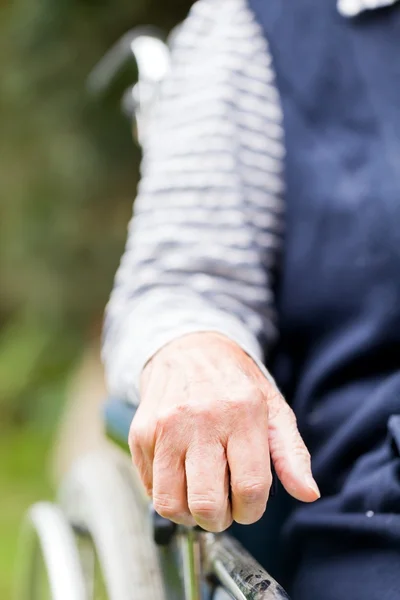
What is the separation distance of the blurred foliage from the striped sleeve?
153 cm

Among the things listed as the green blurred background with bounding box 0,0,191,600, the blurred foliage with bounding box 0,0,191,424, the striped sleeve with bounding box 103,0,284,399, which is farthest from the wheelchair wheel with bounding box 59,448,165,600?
the blurred foliage with bounding box 0,0,191,424

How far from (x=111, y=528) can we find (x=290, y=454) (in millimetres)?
237

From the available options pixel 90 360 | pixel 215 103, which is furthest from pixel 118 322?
pixel 90 360

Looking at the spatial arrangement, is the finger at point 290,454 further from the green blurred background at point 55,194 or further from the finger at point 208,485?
the green blurred background at point 55,194

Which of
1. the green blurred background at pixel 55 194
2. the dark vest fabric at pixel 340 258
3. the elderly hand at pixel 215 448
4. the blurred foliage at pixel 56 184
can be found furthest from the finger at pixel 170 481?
the blurred foliage at pixel 56 184

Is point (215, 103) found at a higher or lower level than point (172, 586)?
higher

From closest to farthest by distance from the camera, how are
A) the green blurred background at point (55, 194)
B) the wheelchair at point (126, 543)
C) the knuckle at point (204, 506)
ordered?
the knuckle at point (204, 506) → the wheelchair at point (126, 543) → the green blurred background at point (55, 194)

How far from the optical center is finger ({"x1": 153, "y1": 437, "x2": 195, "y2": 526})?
1.38ft

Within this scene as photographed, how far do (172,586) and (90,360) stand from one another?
5.73ft

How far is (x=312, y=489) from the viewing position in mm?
413

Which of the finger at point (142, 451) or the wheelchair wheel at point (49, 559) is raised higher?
the finger at point (142, 451)

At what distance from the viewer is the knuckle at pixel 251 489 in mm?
406

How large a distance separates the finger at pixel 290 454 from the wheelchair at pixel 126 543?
6cm

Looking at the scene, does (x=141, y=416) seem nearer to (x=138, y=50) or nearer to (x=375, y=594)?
(x=375, y=594)
